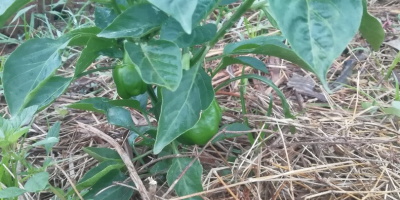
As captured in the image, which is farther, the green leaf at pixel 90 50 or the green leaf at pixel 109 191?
the green leaf at pixel 109 191

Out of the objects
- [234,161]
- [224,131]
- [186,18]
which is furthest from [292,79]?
[186,18]

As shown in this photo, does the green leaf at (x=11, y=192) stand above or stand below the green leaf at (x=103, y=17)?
below

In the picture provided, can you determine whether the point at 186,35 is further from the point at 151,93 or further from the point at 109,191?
the point at 109,191

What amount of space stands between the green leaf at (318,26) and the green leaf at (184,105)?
268 millimetres

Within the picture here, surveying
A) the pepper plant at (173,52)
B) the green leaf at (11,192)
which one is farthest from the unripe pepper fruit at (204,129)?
the green leaf at (11,192)

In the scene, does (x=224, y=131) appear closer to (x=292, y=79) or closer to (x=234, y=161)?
(x=234, y=161)

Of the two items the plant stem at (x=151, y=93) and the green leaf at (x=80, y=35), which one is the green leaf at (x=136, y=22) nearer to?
the green leaf at (x=80, y=35)

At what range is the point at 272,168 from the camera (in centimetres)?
96

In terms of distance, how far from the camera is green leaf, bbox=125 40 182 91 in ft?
2.04

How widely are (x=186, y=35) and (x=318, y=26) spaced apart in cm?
28

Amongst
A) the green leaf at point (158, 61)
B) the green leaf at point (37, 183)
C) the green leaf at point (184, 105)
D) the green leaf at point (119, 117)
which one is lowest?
the green leaf at point (37, 183)

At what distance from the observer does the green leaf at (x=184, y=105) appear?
0.69 metres

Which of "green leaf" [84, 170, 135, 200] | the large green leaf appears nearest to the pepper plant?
the large green leaf

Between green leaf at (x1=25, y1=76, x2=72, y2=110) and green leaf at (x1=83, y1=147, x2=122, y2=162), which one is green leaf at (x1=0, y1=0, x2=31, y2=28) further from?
green leaf at (x1=83, y1=147, x2=122, y2=162)
